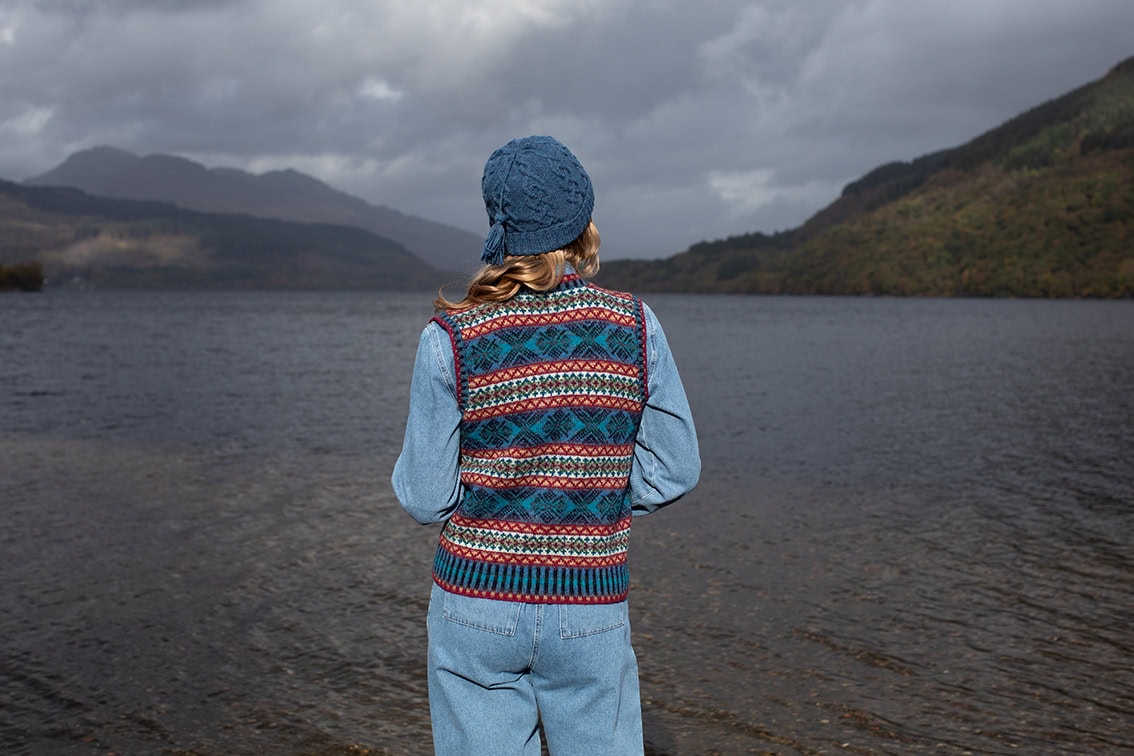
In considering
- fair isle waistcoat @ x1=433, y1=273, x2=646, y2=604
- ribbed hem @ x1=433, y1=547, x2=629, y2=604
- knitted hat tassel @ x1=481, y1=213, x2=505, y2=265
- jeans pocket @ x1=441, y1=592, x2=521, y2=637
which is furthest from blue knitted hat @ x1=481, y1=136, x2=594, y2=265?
jeans pocket @ x1=441, y1=592, x2=521, y2=637

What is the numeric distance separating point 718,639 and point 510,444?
762 cm

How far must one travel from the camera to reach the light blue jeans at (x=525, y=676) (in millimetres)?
2988

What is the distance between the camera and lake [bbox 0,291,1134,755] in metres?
7.88

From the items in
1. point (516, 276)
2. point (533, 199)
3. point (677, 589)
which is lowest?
point (677, 589)

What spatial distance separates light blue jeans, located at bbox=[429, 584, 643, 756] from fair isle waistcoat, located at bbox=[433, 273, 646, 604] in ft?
0.23

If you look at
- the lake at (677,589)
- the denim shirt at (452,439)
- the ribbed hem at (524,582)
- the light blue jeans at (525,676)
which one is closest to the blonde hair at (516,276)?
the denim shirt at (452,439)

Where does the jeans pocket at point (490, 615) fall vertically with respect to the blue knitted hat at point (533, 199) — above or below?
below

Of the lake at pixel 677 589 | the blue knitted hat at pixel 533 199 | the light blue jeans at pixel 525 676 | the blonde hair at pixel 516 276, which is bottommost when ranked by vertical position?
the lake at pixel 677 589

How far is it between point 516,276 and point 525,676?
131cm

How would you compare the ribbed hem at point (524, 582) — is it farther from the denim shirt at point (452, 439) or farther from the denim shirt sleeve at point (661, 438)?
the denim shirt sleeve at point (661, 438)

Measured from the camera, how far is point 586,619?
119 inches

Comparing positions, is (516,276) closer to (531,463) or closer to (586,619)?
(531,463)

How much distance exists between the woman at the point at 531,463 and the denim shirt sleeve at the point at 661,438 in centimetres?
1

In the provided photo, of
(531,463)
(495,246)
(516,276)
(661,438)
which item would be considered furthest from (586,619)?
(495,246)
